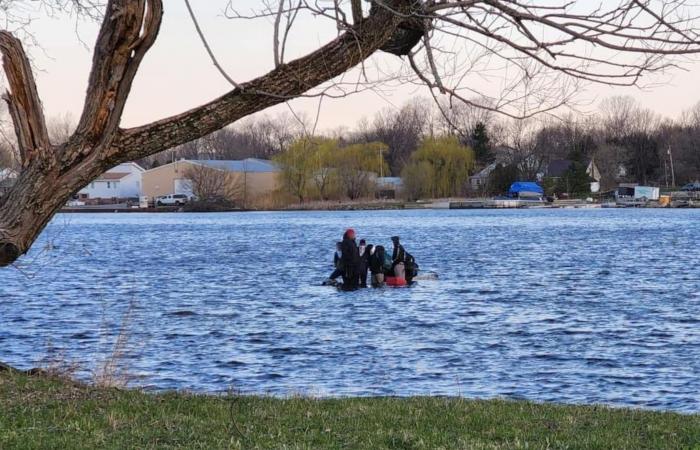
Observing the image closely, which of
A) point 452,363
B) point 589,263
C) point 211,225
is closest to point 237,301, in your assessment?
point 452,363

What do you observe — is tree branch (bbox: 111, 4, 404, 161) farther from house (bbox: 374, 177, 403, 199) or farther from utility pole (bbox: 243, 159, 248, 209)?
utility pole (bbox: 243, 159, 248, 209)

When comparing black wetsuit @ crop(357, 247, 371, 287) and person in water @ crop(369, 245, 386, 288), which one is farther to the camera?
person in water @ crop(369, 245, 386, 288)

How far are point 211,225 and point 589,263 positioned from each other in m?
55.4

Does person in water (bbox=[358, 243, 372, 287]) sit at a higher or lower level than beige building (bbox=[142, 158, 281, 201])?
lower

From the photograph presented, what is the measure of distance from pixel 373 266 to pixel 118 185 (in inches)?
4543

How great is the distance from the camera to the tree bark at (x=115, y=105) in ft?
26.9

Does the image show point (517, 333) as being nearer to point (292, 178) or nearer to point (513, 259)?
point (513, 259)

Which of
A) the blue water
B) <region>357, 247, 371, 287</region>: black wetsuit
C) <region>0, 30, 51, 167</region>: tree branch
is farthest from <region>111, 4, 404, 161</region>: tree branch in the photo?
<region>357, 247, 371, 287</region>: black wetsuit

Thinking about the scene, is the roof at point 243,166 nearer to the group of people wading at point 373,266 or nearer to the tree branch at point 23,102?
the group of people wading at point 373,266

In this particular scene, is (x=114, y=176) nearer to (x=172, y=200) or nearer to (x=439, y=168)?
(x=172, y=200)

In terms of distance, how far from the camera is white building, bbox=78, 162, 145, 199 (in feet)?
450

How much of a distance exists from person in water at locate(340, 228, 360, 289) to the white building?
11024cm

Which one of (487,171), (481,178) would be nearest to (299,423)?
(487,171)

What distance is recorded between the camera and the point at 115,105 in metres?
8.31
